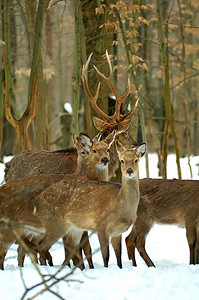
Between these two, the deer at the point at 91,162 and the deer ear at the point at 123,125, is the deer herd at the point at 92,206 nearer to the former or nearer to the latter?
the deer at the point at 91,162

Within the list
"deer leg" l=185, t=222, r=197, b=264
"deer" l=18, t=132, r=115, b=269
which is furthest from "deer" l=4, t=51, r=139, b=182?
"deer leg" l=185, t=222, r=197, b=264

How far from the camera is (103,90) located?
10.6 m

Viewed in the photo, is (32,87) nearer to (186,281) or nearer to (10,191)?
(10,191)

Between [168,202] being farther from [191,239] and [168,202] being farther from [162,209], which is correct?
[191,239]

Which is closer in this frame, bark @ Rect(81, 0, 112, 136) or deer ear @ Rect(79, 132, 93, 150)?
deer ear @ Rect(79, 132, 93, 150)

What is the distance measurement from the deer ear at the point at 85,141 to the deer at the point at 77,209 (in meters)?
1.04

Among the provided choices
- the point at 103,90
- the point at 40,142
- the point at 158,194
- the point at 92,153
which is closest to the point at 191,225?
the point at 158,194

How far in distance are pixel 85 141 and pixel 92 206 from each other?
140cm

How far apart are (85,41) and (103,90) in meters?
1.00

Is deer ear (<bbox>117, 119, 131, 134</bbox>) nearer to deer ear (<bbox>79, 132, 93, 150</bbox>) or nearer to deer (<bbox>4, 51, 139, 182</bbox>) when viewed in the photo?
deer (<bbox>4, 51, 139, 182</bbox>)

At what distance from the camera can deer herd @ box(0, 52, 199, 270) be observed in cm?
631

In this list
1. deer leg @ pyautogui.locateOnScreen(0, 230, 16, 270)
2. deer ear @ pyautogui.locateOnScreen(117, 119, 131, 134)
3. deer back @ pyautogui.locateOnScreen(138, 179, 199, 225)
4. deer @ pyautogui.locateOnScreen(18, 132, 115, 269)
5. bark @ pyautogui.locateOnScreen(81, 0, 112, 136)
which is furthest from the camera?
bark @ pyautogui.locateOnScreen(81, 0, 112, 136)

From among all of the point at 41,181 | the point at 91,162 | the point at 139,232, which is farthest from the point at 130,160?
the point at 139,232

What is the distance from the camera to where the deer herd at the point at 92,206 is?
631cm
